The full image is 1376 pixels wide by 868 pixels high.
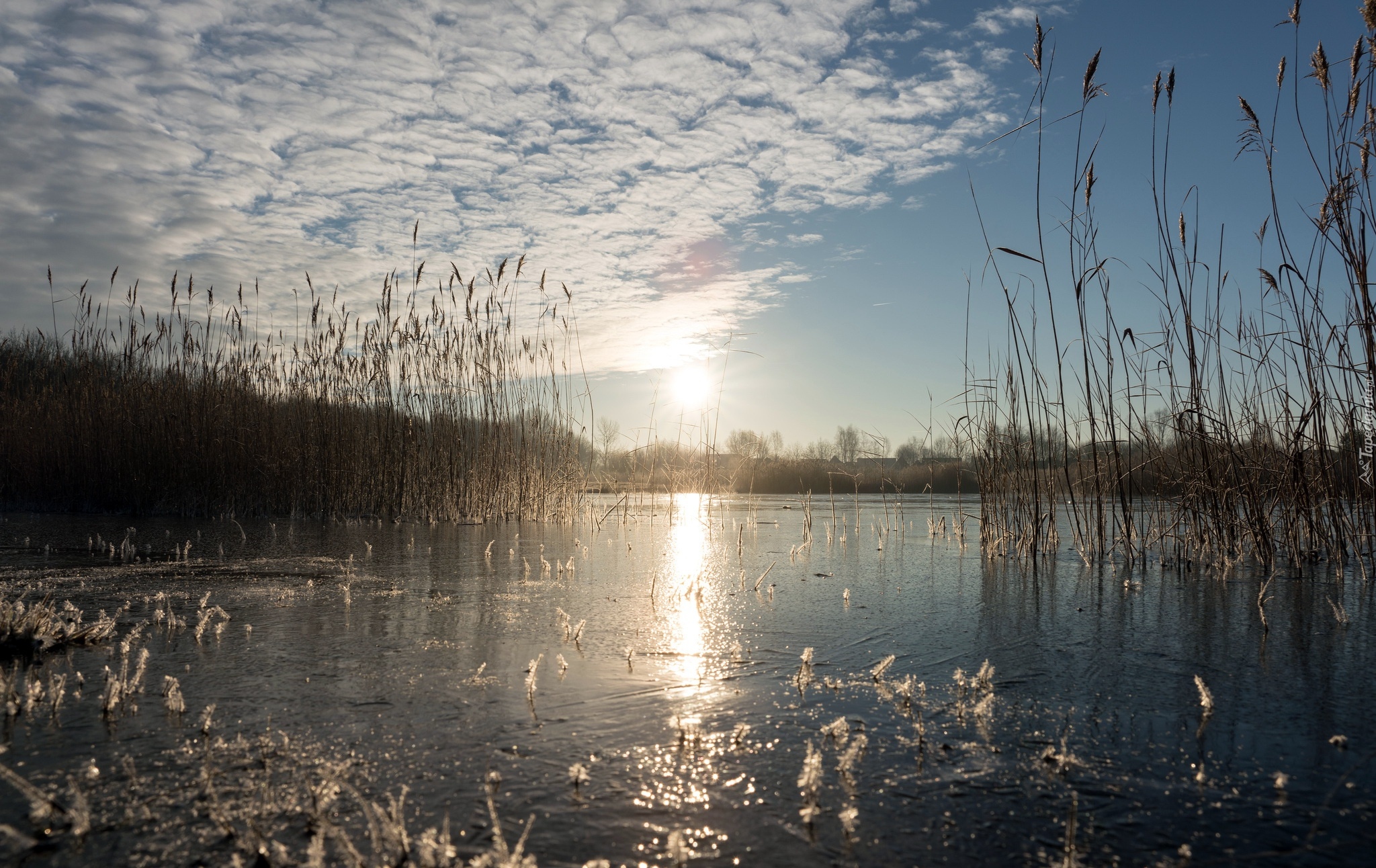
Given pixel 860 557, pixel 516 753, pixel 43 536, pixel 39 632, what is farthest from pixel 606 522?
pixel 516 753

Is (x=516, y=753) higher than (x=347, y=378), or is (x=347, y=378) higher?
(x=347, y=378)

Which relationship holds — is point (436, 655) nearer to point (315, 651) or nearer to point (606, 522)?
point (315, 651)

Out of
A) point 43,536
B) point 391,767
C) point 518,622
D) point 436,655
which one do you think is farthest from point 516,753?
point 43,536

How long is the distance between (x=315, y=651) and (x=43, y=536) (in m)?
5.18

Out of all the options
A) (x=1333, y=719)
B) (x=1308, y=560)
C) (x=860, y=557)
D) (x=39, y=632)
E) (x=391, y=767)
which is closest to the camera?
(x=391, y=767)

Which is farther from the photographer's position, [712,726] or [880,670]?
[880,670]

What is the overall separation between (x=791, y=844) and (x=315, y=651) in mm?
1831

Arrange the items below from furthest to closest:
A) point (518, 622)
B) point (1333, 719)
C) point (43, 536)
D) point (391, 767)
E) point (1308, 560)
Answer: 1. point (43, 536)
2. point (1308, 560)
3. point (518, 622)
4. point (1333, 719)
5. point (391, 767)

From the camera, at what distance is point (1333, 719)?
182cm

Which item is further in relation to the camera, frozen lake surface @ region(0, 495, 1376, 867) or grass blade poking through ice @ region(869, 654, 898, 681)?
grass blade poking through ice @ region(869, 654, 898, 681)

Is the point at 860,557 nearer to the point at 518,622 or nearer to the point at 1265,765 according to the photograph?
the point at 518,622

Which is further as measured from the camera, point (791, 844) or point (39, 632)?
point (39, 632)

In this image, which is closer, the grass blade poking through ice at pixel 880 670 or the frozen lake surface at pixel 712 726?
the frozen lake surface at pixel 712 726

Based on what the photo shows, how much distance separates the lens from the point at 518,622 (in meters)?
2.94
